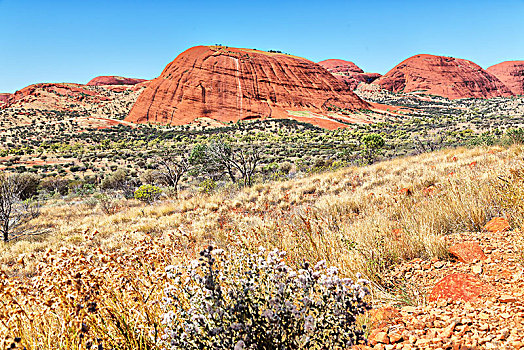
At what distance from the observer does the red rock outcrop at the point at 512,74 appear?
137375 millimetres

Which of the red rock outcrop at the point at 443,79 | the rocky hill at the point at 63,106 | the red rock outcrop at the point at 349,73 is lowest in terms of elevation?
the rocky hill at the point at 63,106

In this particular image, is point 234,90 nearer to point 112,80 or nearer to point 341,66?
point 112,80

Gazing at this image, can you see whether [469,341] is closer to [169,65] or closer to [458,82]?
[169,65]

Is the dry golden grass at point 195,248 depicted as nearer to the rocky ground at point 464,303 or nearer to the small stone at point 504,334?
the rocky ground at point 464,303

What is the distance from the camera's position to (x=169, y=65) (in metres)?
80.3

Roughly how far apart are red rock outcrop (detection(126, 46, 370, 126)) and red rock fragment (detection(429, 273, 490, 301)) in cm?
5929

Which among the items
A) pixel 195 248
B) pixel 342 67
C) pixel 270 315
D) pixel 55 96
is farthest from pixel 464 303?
pixel 342 67

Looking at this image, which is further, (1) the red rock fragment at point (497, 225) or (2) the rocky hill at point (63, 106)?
(2) the rocky hill at point (63, 106)

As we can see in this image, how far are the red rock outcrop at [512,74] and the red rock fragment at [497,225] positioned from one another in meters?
183

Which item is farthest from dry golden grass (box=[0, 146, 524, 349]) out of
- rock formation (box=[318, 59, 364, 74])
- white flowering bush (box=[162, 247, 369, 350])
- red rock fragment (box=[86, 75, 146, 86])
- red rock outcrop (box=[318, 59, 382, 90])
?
rock formation (box=[318, 59, 364, 74])

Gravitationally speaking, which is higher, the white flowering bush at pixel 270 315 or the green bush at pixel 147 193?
the white flowering bush at pixel 270 315

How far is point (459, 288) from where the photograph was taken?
2068mm

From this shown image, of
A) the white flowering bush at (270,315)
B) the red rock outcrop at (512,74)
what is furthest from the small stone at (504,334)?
the red rock outcrop at (512,74)

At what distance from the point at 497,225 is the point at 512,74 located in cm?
20157
